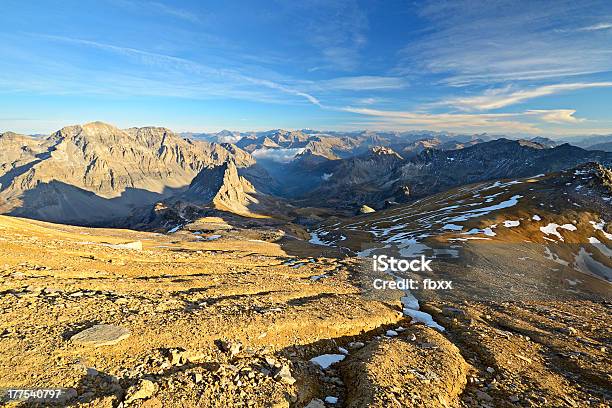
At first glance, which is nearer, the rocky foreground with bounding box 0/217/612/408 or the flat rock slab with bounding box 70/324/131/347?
the rocky foreground with bounding box 0/217/612/408

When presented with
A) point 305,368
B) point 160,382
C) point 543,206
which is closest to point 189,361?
point 160,382

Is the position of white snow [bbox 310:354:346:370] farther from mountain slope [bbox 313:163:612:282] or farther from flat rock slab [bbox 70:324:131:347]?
mountain slope [bbox 313:163:612:282]

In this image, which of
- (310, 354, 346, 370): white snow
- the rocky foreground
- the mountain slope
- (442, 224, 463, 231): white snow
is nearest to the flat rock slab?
the rocky foreground

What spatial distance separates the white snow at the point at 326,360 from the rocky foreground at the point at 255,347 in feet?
0.40

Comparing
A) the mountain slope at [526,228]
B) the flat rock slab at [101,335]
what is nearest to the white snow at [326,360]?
the flat rock slab at [101,335]

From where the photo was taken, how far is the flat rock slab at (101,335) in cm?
1493

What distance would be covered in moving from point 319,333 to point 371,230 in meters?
107

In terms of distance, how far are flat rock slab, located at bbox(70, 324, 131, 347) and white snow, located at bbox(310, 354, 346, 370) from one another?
32.9 feet

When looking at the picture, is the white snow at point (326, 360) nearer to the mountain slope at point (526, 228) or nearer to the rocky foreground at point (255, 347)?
the rocky foreground at point (255, 347)

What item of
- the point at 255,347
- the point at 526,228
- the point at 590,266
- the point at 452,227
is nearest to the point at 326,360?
the point at 255,347

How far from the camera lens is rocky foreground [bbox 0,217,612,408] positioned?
1317 cm

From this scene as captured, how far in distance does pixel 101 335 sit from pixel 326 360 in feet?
38.8

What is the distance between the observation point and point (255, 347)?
17406 millimetres

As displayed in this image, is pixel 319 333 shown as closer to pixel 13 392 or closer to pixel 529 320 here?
pixel 13 392
